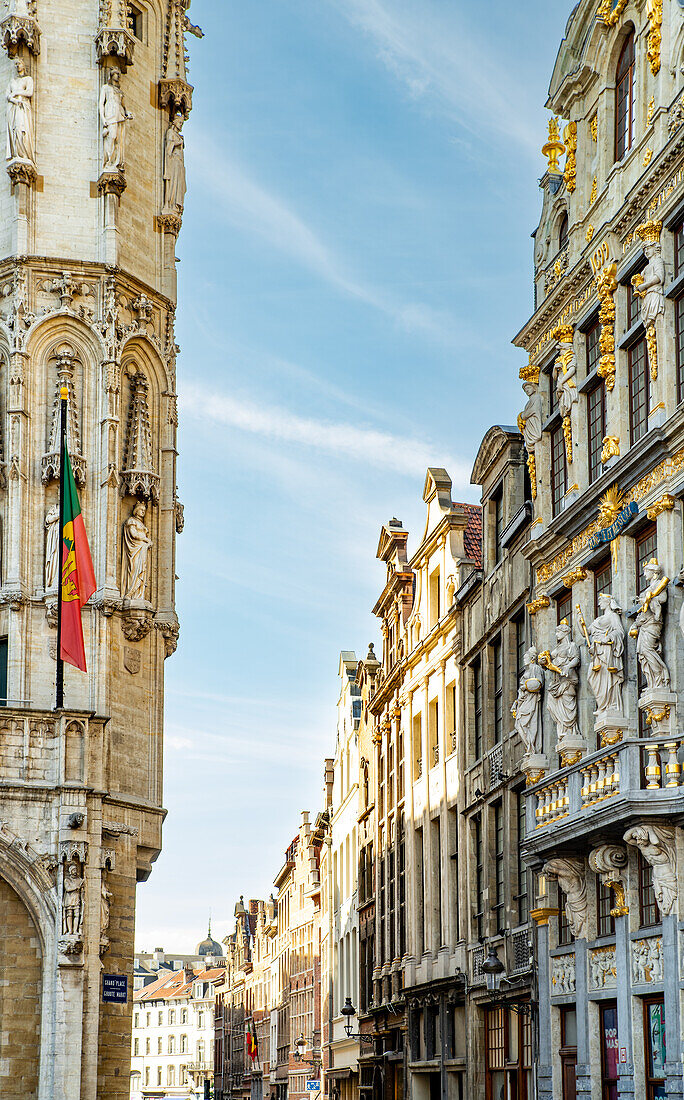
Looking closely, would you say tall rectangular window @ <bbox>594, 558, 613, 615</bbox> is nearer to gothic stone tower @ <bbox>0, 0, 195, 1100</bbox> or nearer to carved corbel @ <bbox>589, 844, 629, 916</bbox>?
carved corbel @ <bbox>589, 844, 629, 916</bbox>

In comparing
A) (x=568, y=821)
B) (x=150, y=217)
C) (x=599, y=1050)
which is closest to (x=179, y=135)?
(x=150, y=217)

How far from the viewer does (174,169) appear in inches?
1375

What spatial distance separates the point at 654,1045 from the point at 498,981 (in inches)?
323

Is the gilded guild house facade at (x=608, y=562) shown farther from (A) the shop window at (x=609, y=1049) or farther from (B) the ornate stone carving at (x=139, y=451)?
(B) the ornate stone carving at (x=139, y=451)

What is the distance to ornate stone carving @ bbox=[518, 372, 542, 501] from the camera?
29047mm

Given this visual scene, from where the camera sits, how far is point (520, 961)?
28.7 metres

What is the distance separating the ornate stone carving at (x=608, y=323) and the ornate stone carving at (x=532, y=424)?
354 cm

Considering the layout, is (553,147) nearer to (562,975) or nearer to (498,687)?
(498,687)

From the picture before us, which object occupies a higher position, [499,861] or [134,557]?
[134,557]

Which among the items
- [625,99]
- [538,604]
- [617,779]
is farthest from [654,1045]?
[625,99]

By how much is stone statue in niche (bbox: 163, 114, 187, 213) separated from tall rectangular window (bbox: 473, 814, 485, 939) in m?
15.5

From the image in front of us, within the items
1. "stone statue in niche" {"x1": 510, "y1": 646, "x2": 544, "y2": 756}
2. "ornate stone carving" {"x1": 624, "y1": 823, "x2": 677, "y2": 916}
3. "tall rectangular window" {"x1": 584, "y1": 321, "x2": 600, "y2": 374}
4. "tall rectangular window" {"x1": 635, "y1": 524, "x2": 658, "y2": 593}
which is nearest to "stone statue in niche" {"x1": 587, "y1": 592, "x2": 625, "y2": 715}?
"tall rectangular window" {"x1": 635, "y1": 524, "x2": 658, "y2": 593}

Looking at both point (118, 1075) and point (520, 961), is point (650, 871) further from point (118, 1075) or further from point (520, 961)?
point (118, 1075)

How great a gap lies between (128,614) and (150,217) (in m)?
9.30
